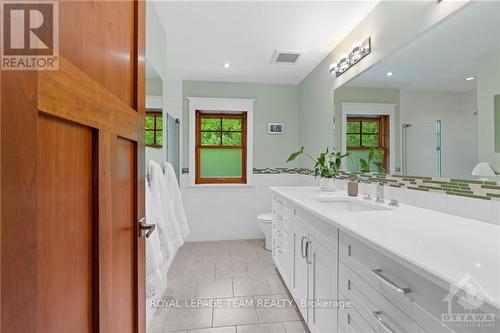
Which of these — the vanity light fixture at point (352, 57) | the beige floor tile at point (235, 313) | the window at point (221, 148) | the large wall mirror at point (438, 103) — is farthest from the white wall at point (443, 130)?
the window at point (221, 148)

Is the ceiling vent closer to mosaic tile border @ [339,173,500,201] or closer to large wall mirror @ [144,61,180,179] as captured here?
large wall mirror @ [144,61,180,179]

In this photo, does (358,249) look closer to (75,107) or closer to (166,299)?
(75,107)

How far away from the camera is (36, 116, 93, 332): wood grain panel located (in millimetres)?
451

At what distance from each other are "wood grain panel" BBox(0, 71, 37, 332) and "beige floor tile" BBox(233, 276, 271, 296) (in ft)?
6.68

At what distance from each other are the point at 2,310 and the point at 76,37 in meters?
0.53

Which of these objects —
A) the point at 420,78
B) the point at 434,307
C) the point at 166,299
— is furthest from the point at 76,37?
the point at 166,299

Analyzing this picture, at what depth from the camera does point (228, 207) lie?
372cm

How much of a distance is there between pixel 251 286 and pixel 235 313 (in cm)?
42

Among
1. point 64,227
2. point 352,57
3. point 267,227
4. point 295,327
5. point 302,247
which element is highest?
point 352,57

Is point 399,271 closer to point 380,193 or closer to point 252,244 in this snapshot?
point 380,193

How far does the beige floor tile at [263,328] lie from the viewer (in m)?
1.74

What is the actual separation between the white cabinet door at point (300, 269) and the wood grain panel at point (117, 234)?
111cm

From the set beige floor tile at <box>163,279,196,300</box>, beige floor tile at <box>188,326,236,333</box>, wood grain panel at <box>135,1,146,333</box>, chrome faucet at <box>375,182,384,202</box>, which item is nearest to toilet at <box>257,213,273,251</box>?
beige floor tile at <box>163,279,196,300</box>

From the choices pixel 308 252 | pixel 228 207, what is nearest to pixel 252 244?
pixel 228 207
